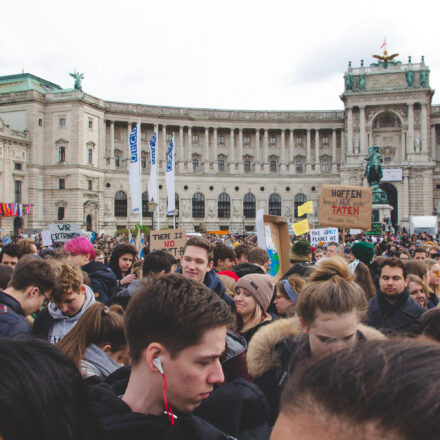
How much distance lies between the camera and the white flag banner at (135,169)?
92.3 ft

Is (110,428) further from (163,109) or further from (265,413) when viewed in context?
(163,109)

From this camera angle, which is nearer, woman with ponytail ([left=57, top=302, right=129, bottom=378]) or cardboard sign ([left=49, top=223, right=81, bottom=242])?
woman with ponytail ([left=57, top=302, right=129, bottom=378])

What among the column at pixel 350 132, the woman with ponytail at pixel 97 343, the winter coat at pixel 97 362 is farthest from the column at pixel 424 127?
the winter coat at pixel 97 362

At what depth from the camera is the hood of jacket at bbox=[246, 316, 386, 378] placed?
3.50 metres

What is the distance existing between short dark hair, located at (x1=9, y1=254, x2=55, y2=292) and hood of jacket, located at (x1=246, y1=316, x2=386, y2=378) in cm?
232

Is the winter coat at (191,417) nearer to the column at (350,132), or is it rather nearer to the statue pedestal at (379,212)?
the statue pedestal at (379,212)

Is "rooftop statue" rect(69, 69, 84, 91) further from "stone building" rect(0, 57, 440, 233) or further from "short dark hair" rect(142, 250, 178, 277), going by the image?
"short dark hair" rect(142, 250, 178, 277)

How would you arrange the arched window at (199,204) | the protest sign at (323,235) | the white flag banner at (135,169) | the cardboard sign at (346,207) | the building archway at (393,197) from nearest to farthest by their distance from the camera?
the cardboard sign at (346,207) < the protest sign at (323,235) < the white flag banner at (135,169) < the building archway at (393,197) < the arched window at (199,204)

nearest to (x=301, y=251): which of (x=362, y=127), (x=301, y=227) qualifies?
(x=301, y=227)

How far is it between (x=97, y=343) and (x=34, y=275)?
145 cm

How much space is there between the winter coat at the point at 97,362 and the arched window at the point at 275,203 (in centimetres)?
6459

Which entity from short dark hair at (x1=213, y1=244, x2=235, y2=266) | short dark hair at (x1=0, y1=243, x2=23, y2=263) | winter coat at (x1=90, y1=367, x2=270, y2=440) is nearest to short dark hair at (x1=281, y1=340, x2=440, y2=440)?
winter coat at (x1=90, y1=367, x2=270, y2=440)

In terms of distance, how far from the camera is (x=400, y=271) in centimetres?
619

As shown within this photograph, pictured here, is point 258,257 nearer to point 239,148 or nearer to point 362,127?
point 362,127
